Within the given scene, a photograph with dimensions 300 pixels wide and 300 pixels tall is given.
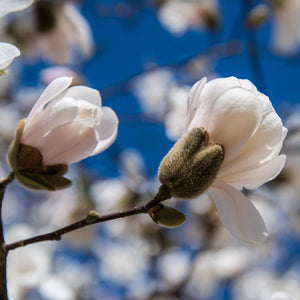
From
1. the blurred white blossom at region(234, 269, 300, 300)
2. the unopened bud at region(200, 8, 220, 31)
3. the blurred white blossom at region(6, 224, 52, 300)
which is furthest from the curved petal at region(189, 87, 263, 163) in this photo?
the blurred white blossom at region(234, 269, 300, 300)

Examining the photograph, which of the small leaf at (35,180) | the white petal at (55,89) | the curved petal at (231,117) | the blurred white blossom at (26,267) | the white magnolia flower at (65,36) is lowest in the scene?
the blurred white blossom at (26,267)

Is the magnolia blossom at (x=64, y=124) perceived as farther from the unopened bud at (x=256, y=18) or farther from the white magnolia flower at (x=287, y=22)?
the white magnolia flower at (x=287, y=22)

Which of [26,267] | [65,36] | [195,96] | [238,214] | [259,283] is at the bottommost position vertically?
[259,283]

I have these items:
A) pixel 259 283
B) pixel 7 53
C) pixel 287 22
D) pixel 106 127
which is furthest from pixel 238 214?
pixel 259 283

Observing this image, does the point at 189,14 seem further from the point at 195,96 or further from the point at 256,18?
the point at 195,96

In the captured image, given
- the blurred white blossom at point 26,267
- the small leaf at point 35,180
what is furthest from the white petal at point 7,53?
the blurred white blossom at point 26,267

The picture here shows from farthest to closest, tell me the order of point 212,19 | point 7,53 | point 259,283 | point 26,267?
point 259,283
point 212,19
point 26,267
point 7,53

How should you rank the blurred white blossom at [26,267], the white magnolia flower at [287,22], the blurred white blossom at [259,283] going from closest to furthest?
the blurred white blossom at [26,267], the white magnolia flower at [287,22], the blurred white blossom at [259,283]
